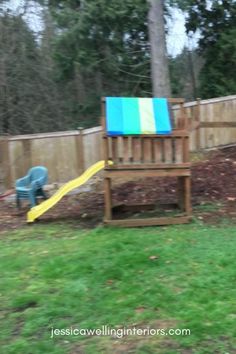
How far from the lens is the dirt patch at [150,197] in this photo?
715 centimetres

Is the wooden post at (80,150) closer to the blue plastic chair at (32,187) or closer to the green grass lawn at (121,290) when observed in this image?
the blue plastic chair at (32,187)

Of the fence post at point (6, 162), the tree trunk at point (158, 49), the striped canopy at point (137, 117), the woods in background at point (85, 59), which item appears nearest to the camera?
the striped canopy at point (137, 117)

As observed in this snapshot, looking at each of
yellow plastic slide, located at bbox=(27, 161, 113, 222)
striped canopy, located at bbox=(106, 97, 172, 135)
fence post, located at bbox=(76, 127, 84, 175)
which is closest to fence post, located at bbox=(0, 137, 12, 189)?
fence post, located at bbox=(76, 127, 84, 175)

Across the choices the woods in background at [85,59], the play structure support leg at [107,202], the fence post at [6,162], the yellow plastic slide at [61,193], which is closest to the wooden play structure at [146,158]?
the play structure support leg at [107,202]

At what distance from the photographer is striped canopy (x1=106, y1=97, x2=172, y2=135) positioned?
6.41 m

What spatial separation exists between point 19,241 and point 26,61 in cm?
988

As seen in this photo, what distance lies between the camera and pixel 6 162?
10.2 metres

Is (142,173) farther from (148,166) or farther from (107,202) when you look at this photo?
(107,202)

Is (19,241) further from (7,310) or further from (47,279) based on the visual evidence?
(7,310)

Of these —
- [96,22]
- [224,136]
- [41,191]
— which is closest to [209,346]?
[41,191]

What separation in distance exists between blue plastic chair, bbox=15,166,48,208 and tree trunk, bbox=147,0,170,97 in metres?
4.89

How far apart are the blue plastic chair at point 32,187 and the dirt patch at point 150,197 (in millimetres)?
253

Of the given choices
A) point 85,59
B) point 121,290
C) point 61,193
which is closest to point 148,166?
point 61,193

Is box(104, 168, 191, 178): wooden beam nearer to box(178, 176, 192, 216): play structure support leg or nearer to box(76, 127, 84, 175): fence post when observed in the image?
box(178, 176, 192, 216): play structure support leg
